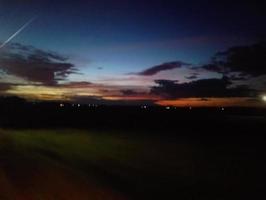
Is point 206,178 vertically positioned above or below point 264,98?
below

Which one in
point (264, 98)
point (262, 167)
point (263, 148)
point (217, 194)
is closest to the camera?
point (217, 194)

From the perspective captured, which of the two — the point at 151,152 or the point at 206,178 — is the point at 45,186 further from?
the point at 151,152

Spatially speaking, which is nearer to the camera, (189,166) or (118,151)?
(189,166)

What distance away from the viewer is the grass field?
36.5 feet

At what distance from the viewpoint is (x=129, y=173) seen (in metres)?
15.5

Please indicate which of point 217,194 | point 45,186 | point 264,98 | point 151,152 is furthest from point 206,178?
point 264,98

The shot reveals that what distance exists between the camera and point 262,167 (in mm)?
18422

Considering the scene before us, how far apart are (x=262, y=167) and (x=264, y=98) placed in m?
23.5

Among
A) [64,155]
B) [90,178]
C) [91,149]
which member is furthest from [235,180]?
[91,149]

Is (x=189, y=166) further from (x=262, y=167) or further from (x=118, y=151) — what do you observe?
(x=118, y=151)

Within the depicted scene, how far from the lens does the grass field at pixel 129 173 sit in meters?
11.1

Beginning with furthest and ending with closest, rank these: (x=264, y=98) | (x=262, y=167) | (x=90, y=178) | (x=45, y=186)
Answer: (x=264, y=98) → (x=262, y=167) → (x=90, y=178) → (x=45, y=186)

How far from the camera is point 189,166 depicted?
59.1 feet

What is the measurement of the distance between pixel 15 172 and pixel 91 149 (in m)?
10.5
